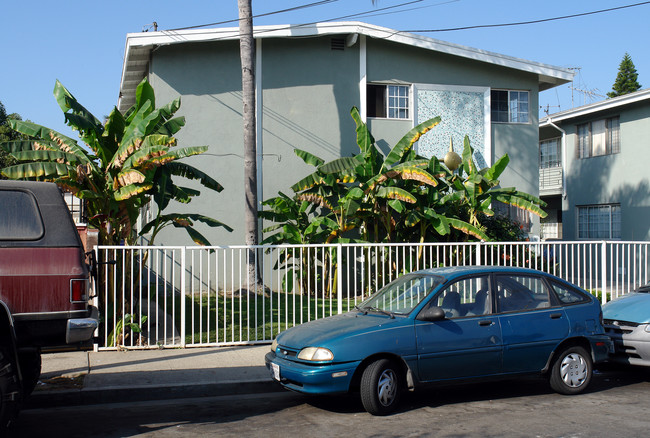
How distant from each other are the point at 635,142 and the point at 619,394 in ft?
53.7

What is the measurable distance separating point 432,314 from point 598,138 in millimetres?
19239

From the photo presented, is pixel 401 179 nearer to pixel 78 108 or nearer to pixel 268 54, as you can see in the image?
pixel 268 54

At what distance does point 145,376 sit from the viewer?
8.21 meters

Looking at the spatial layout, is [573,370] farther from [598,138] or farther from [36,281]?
[598,138]

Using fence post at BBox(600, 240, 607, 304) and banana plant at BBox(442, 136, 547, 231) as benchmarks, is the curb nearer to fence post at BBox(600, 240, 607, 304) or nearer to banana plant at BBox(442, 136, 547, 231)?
fence post at BBox(600, 240, 607, 304)

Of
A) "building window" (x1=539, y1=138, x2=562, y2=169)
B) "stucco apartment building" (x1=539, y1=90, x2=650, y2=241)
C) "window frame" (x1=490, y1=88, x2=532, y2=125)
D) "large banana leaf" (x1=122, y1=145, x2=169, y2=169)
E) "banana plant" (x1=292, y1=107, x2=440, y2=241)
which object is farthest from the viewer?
"building window" (x1=539, y1=138, x2=562, y2=169)

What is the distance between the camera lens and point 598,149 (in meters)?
23.5

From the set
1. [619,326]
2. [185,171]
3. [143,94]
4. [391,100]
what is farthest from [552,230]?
[143,94]

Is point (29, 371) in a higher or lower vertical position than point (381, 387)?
higher

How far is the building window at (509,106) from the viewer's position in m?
19.7

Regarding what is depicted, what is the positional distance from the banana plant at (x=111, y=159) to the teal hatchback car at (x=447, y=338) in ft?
13.9

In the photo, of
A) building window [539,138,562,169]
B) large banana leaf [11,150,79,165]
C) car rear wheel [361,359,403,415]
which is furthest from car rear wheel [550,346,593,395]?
building window [539,138,562,169]

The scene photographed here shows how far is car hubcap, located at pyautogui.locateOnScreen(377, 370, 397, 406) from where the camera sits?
6668 mm

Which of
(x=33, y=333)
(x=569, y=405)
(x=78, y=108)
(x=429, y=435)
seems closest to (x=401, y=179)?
(x=78, y=108)
